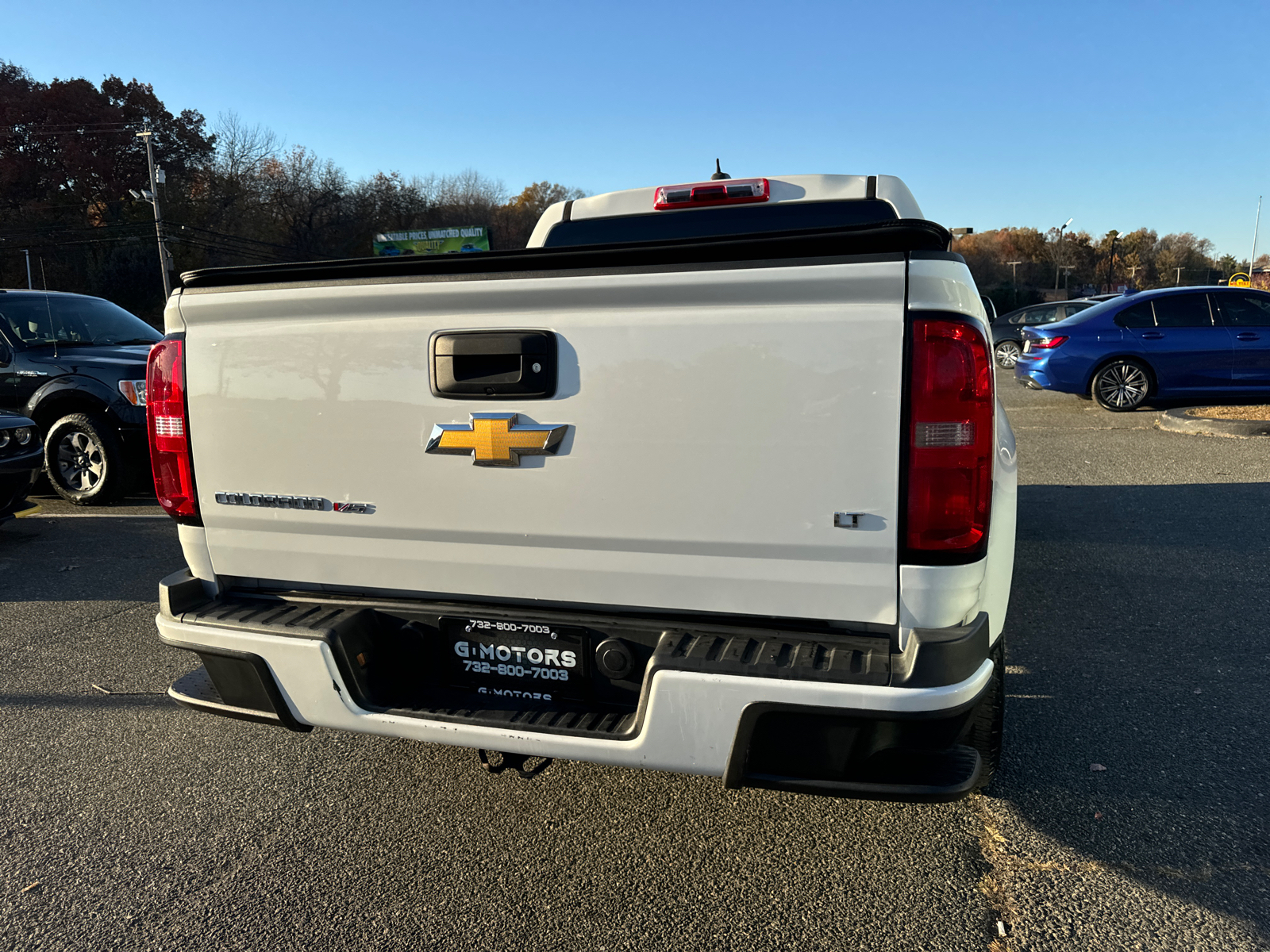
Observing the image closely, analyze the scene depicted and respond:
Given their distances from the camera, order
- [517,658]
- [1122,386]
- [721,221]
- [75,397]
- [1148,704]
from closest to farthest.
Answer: [517,658]
[1148,704]
[721,221]
[75,397]
[1122,386]

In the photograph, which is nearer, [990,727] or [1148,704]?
[990,727]

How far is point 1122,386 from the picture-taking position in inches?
481

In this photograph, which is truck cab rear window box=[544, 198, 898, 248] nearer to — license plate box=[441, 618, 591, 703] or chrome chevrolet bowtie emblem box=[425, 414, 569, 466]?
chrome chevrolet bowtie emblem box=[425, 414, 569, 466]

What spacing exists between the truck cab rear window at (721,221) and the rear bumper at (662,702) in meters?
2.33

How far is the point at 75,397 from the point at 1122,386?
1266 centimetres

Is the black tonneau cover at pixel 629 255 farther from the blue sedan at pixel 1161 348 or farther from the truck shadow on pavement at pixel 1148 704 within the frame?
the blue sedan at pixel 1161 348

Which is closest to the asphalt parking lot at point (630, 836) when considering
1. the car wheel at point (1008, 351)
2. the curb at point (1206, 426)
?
the curb at point (1206, 426)

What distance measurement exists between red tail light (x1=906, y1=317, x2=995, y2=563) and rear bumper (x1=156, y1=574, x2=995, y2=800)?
24cm

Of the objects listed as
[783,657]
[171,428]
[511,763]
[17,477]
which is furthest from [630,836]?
[17,477]

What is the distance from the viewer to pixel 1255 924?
2264 mm

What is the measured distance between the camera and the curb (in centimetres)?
959

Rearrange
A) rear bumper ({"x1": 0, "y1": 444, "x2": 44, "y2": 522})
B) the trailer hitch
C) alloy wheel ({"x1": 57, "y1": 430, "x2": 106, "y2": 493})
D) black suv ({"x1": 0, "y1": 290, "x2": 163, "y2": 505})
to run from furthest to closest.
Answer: alloy wheel ({"x1": 57, "y1": 430, "x2": 106, "y2": 493}) → black suv ({"x1": 0, "y1": 290, "x2": 163, "y2": 505}) → rear bumper ({"x1": 0, "y1": 444, "x2": 44, "y2": 522}) → the trailer hitch

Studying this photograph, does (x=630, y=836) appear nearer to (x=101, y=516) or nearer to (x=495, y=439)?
(x=495, y=439)

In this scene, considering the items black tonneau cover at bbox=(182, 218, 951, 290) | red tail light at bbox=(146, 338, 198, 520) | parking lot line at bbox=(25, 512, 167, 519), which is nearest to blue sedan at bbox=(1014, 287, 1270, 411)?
parking lot line at bbox=(25, 512, 167, 519)
